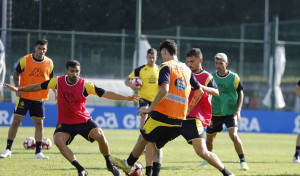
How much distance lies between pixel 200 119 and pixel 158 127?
986 mm

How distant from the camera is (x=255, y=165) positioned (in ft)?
36.0

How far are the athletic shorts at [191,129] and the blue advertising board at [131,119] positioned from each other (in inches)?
475

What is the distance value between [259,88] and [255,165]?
22.5m

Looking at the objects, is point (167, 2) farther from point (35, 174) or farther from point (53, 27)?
point (35, 174)

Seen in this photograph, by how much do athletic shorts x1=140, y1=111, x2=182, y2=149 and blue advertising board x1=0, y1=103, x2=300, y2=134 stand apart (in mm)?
12386

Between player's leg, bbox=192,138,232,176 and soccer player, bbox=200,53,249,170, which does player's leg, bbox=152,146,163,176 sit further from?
soccer player, bbox=200,53,249,170

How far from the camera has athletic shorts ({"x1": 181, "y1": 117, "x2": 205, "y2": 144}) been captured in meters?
7.99

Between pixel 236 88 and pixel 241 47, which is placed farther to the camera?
pixel 241 47

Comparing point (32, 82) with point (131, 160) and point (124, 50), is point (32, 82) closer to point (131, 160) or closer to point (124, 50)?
point (131, 160)

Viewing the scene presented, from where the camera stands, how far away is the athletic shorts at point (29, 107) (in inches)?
428

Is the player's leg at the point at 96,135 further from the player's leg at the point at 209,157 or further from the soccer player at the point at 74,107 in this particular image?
the player's leg at the point at 209,157

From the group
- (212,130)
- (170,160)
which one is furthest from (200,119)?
(170,160)

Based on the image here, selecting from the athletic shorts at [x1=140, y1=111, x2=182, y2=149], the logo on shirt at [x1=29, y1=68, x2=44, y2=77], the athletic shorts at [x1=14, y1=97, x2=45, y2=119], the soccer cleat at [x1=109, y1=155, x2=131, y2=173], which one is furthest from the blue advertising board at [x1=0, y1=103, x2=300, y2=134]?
the athletic shorts at [x1=140, y1=111, x2=182, y2=149]

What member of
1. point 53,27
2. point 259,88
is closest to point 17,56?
point 53,27
